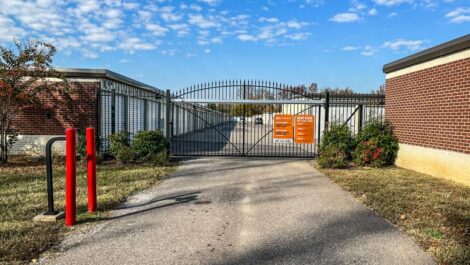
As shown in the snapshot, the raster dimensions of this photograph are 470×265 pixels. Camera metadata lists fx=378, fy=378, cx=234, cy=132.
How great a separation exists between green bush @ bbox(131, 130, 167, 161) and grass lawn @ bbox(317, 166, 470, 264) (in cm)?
529

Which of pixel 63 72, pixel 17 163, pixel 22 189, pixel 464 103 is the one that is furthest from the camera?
pixel 63 72

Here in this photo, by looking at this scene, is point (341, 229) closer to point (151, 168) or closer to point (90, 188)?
point (90, 188)

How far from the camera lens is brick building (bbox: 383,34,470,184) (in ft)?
27.7

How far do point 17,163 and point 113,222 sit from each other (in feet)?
25.2

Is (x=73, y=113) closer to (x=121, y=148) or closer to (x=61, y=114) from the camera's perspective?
(x=61, y=114)

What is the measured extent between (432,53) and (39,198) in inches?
380

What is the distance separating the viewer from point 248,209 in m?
6.26

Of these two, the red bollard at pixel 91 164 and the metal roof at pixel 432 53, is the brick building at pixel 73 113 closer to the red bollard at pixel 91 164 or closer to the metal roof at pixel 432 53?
the red bollard at pixel 91 164

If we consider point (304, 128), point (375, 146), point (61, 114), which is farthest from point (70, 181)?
point (304, 128)

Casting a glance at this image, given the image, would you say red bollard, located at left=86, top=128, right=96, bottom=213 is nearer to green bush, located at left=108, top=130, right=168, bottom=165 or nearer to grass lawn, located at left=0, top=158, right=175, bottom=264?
grass lawn, located at left=0, top=158, right=175, bottom=264

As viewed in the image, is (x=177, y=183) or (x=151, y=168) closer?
(x=177, y=183)

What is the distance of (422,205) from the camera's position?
6.36m

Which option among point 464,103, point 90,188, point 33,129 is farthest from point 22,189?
point 464,103

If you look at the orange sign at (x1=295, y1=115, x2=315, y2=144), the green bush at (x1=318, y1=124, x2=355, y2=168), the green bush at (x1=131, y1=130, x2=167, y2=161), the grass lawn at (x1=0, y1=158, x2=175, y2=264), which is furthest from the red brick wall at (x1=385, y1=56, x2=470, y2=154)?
the green bush at (x1=131, y1=130, x2=167, y2=161)
